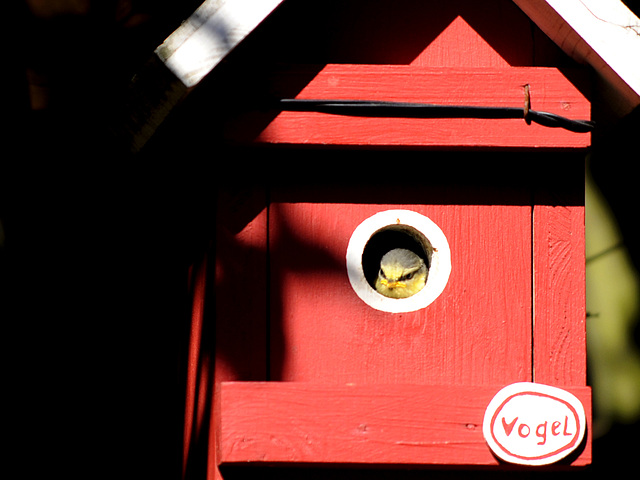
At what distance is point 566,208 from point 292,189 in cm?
48

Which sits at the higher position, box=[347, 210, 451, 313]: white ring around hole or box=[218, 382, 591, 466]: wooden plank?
box=[347, 210, 451, 313]: white ring around hole

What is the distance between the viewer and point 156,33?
1.73 m

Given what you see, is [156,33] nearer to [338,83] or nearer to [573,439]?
[338,83]

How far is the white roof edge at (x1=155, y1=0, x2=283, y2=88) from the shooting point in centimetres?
96

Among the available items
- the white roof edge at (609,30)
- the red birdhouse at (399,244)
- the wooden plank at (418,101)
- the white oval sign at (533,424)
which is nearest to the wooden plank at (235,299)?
the red birdhouse at (399,244)

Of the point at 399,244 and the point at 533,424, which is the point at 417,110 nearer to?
the point at 399,244

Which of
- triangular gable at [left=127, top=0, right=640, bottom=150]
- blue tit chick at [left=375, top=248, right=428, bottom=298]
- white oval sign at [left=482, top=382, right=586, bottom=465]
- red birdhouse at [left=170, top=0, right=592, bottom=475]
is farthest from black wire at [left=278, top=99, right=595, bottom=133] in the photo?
white oval sign at [left=482, top=382, right=586, bottom=465]

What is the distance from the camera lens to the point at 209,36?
0.96 meters

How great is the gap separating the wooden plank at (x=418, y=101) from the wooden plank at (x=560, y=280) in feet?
0.33

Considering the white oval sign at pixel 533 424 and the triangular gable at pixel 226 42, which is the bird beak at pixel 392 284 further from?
the triangular gable at pixel 226 42

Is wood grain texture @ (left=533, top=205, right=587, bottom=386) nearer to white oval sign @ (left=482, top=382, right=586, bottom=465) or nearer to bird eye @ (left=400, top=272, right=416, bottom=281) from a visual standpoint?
white oval sign @ (left=482, top=382, right=586, bottom=465)

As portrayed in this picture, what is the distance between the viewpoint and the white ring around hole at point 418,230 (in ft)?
3.58

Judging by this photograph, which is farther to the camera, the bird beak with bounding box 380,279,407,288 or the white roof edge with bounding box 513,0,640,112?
the bird beak with bounding box 380,279,407,288

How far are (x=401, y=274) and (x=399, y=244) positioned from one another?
2.3 inches
